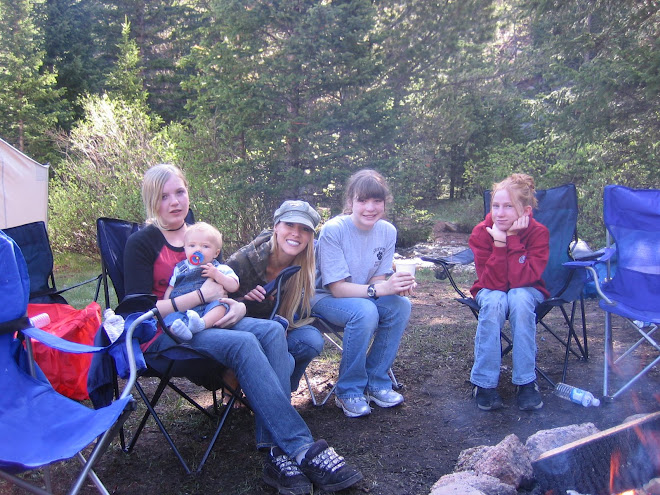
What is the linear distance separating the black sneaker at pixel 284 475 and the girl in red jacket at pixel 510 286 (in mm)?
1068

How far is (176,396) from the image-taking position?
2.86m

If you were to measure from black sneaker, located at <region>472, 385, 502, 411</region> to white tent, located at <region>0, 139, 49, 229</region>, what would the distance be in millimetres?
5535

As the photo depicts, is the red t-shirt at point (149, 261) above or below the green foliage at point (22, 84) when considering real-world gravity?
below

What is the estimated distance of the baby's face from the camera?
2172 mm

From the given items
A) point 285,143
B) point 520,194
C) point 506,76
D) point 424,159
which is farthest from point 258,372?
point 506,76

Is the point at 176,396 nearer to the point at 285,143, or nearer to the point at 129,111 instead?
the point at 285,143

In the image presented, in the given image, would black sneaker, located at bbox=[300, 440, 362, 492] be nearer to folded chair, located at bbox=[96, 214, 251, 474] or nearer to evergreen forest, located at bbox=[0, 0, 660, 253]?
folded chair, located at bbox=[96, 214, 251, 474]

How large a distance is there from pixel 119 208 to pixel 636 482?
7.34 m

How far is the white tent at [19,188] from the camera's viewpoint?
19.2 feet

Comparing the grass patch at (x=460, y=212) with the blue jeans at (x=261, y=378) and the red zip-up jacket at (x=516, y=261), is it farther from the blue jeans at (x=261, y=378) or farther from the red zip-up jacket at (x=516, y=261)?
the blue jeans at (x=261, y=378)

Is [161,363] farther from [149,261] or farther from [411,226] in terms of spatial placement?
[411,226]

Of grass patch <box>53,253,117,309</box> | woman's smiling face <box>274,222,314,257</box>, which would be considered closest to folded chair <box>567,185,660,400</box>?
woman's smiling face <box>274,222,314,257</box>

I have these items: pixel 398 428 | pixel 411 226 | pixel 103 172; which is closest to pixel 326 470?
pixel 398 428

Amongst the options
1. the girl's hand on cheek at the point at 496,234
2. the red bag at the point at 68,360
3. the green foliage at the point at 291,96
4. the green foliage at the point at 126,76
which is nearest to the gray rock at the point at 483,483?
the girl's hand on cheek at the point at 496,234
